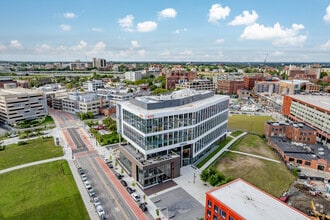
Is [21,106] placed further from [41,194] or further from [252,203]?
[252,203]

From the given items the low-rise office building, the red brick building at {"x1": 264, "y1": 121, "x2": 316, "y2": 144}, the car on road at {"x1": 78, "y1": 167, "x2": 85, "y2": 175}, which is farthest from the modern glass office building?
the low-rise office building

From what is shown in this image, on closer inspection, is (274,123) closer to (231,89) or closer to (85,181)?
(85,181)

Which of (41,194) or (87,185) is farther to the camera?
(87,185)

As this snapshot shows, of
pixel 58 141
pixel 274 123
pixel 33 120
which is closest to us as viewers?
pixel 58 141

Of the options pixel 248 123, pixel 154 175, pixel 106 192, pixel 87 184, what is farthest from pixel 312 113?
pixel 87 184

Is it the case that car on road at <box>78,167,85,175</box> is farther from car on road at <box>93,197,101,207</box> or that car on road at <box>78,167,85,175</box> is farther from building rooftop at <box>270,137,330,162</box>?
Result: building rooftop at <box>270,137,330,162</box>

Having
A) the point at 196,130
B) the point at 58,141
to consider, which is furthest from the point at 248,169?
the point at 58,141
